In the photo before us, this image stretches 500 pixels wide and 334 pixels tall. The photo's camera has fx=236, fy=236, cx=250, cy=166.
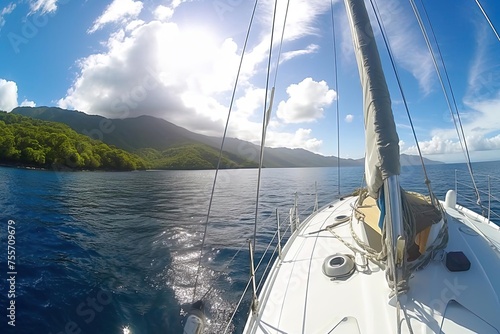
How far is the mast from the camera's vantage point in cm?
235

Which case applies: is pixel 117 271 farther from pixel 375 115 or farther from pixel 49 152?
pixel 49 152

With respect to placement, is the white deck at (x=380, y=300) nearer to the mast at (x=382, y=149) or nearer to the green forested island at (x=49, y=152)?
the mast at (x=382, y=149)

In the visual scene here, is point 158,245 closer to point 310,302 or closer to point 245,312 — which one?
point 245,312

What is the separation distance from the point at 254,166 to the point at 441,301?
174 metres

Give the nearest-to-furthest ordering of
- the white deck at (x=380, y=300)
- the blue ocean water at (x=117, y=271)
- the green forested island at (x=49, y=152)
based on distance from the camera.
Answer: the white deck at (x=380, y=300)
the blue ocean water at (x=117, y=271)
the green forested island at (x=49, y=152)

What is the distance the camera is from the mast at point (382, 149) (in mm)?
2348

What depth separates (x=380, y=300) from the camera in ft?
8.79

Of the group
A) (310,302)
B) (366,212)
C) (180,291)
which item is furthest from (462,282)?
(180,291)

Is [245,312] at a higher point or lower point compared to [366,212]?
lower

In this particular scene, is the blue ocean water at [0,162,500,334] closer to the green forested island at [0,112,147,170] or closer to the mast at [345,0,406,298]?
the mast at [345,0,406,298]

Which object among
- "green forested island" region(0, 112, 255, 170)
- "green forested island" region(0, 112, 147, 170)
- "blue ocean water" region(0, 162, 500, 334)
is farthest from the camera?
"green forested island" region(0, 112, 255, 170)

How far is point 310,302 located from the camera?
9.74 ft

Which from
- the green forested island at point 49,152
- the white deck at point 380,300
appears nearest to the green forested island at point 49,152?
the green forested island at point 49,152

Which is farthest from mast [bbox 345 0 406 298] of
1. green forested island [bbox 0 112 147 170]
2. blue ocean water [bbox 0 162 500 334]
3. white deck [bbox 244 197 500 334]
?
green forested island [bbox 0 112 147 170]
